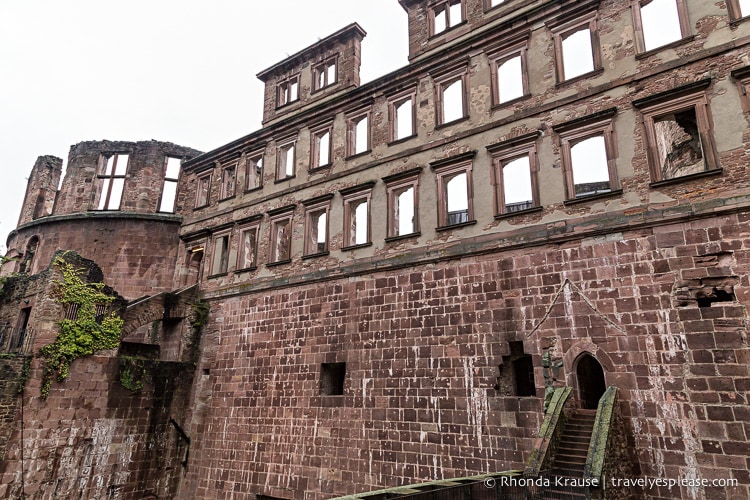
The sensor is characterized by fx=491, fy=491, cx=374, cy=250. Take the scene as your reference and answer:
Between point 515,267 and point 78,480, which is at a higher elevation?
point 515,267

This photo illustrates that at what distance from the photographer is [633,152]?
10836 millimetres

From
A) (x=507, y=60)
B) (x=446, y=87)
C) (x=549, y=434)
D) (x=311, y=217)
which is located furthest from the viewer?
(x=311, y=217)

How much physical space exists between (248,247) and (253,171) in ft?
10.9

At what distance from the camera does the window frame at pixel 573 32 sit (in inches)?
473

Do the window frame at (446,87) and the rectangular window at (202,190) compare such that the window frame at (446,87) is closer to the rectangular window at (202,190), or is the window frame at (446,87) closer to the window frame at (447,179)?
the window frame at (447,179)

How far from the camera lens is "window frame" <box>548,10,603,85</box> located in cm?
1201

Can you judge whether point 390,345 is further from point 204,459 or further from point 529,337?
point 204,459

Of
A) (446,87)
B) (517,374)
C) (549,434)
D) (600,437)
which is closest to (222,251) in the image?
(446,87)

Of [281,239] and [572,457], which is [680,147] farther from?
[281,239]

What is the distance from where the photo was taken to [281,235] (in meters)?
17.9

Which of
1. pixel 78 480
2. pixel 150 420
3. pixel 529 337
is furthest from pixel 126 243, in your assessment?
pixel 529 337

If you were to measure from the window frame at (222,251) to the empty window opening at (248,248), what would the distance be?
63 cm

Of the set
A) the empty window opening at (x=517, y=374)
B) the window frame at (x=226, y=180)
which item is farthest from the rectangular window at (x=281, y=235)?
the empty window opening at (x=517, y=374)

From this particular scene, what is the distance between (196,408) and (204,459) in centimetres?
180
